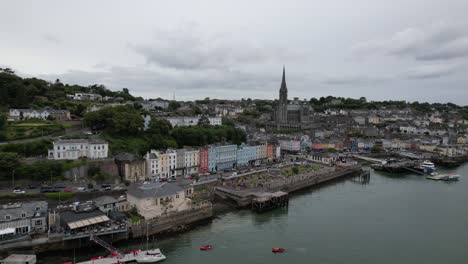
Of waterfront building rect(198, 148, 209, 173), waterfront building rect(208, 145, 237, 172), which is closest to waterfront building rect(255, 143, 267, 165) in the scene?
waterfront building rect(208, 145, 237, 172)

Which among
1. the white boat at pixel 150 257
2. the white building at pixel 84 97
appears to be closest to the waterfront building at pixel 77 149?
the white boat at pixel 150 257

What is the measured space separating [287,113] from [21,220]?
2345 inches

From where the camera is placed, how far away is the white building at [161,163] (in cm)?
2669

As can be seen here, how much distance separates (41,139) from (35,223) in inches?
443

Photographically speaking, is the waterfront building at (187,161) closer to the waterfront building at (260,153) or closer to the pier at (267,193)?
the pier at (267,193)

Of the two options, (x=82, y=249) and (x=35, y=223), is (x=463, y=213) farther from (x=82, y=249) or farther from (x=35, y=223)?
(x=35, y=223)

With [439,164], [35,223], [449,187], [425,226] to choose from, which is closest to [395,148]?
[439,164]

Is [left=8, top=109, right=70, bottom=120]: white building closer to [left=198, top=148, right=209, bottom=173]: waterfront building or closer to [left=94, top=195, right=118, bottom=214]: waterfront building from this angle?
[left=198, top=148, right=209, bottom=173]: waterfront building

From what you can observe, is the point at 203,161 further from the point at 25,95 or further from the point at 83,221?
the point at 25,95

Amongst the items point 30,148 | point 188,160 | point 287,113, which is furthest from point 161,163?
point 287,113

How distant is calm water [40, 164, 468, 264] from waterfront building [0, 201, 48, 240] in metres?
2.07

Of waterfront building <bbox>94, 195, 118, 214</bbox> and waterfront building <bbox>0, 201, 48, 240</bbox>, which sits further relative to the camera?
waterfront building <bbox>94, 195, 118, 214</bbox>

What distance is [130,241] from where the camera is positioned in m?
17.3

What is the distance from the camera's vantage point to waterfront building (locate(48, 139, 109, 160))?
24047mm
